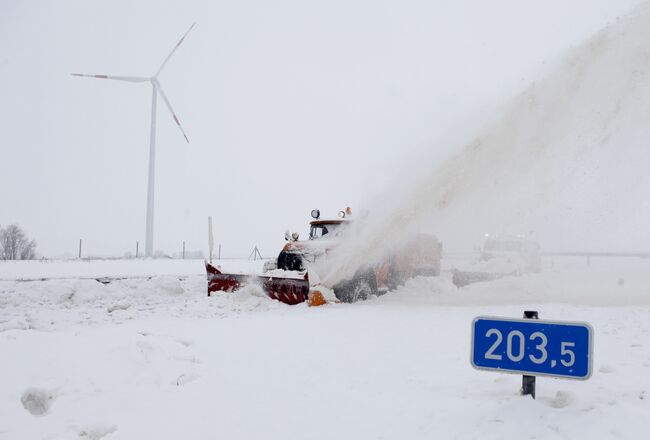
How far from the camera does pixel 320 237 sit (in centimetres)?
1127

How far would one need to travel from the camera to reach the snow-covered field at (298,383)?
10.8 feet

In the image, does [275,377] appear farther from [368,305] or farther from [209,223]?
[209,223]

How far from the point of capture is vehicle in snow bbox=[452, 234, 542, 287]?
40.2 ft

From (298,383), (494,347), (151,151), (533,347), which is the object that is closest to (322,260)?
(298,383)

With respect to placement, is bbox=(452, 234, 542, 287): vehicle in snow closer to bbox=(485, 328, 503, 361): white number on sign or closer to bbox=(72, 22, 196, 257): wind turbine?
bbox=(485, 328, 503, 361): white number on sign

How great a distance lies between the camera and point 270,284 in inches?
386

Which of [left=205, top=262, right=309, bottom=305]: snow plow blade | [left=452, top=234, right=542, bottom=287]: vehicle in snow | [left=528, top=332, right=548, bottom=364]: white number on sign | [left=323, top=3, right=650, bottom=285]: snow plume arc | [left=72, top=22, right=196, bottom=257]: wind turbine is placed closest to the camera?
[left=528, top=332, right=548, bottom=364]: white number on sign

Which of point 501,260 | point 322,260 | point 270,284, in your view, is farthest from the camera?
point 501,260

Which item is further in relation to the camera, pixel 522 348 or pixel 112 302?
pixel 112 302

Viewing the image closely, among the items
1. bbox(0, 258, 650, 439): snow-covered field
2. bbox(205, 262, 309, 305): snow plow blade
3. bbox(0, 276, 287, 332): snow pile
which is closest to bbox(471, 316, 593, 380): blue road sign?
bbox(0, 258, 650, 439): snow-covered field

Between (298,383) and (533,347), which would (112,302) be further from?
(533,347)

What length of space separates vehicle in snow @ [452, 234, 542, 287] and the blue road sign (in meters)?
9.35

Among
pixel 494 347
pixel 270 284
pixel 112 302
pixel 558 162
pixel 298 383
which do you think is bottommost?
pixel 112 302

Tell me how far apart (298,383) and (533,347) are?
2167 millimetres
